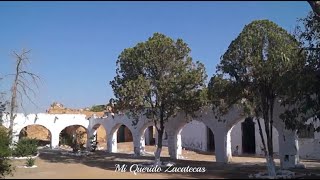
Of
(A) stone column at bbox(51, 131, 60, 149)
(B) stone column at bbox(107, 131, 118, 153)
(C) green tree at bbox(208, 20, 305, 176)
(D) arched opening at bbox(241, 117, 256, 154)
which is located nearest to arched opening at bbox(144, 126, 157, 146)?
(B) stone column at bbox(107, 131, 118, 153)

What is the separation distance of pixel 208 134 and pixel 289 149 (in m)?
14.6

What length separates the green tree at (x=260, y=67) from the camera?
15.3 m

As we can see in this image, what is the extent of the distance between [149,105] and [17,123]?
19274 mm

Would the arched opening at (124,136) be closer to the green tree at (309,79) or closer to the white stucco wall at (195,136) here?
the white stucco wall at (195,136)

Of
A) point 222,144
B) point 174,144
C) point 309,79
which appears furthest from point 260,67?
point 174,144

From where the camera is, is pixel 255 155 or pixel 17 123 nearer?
pixel 255 155

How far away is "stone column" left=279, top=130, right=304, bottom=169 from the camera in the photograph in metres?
20.1

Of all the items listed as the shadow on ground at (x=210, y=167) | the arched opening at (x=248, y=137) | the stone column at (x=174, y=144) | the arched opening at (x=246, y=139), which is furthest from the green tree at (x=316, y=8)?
the arched opening at (x=248, y=137)

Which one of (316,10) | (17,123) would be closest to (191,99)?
(316,10)

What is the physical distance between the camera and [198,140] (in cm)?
3556

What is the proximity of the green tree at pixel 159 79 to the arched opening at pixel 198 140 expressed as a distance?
12049mm

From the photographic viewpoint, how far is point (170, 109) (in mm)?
21891

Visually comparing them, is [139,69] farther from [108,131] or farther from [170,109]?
[108,131]

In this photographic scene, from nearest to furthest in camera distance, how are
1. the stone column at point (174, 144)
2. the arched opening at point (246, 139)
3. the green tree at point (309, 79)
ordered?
1. the green tree at point (309, 79)
2. the stone column at point (174, 144)
3. the arched opening at point (246, 139)
